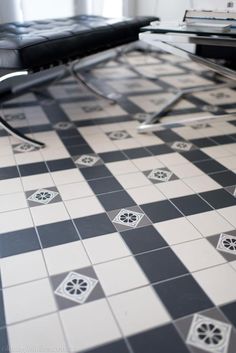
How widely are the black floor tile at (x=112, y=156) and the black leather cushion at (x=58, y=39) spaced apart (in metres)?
0.57

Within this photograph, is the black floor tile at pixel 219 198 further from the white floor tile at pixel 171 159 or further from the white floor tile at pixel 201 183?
the white floor tile at pixel 171 159

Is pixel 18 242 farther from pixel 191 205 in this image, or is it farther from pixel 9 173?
pixel 191 205

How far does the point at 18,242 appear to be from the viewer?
1371mm

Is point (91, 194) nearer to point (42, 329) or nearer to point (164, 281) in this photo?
point (164, 281)

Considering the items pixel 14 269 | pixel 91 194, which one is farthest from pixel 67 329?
pixel 91 194

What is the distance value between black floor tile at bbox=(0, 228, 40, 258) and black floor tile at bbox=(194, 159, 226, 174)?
0.95 meters

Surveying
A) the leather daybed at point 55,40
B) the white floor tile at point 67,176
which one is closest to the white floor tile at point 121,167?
the white floor tile at point 67,176

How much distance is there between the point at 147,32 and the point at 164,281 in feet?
4.65

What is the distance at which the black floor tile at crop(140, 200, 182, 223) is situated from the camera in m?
1.52

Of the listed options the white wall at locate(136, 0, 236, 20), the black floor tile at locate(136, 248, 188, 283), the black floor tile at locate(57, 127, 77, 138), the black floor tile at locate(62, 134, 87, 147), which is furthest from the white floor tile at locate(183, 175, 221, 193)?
the white wall at locate(136, 0, 236, 20)

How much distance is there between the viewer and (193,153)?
2.08 m

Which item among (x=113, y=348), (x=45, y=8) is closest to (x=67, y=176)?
(x=113, y=348)

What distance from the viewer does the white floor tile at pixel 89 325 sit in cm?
100

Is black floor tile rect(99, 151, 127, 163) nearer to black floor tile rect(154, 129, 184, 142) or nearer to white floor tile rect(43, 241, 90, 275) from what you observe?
black floor tile rect(154, 129, 184, 142)
